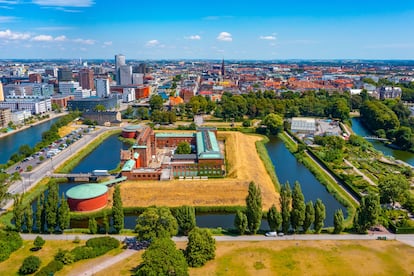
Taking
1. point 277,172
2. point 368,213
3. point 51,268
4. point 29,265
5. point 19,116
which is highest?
point 19,116

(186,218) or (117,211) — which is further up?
(117,211)

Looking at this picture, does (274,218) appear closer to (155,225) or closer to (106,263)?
(155,225)

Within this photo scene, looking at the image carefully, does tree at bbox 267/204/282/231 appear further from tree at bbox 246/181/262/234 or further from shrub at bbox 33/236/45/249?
shrub at bbox 33/236/45/249

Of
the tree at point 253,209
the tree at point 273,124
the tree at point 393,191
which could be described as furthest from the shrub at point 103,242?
the tree at point 273,124

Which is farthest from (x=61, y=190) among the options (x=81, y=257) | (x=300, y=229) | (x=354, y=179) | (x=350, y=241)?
(x=354, y=179)

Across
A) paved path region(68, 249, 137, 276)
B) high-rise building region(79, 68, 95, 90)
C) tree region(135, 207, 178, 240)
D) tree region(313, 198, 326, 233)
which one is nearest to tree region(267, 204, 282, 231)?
tree region(313, 198, 326, 233)

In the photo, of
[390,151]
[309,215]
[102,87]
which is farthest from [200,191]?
[102,87]
